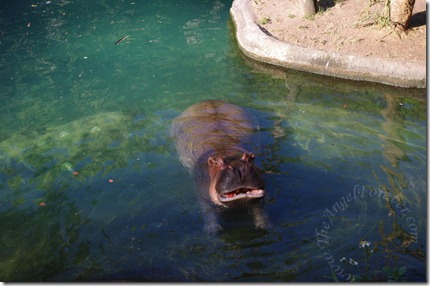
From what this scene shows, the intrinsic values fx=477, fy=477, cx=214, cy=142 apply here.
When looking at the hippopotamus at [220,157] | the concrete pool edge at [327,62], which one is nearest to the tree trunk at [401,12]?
the concrete pool edge at [327,62]

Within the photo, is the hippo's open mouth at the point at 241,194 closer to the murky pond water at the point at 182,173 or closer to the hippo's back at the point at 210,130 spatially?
the murky pond water at the point at 182,173

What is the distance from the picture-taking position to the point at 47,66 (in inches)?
438

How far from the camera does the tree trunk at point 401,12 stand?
9.66 meters

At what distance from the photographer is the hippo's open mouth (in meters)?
5.29

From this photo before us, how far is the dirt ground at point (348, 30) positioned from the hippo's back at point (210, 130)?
3.44m

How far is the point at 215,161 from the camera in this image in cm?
568

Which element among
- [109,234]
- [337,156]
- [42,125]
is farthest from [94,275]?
[42,125]

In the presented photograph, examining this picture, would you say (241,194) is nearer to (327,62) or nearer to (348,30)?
(327,62)

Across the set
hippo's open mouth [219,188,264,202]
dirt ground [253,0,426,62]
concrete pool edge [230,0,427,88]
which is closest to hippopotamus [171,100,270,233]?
hippo's open mouth [219,188,264,202]

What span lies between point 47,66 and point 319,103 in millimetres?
6414

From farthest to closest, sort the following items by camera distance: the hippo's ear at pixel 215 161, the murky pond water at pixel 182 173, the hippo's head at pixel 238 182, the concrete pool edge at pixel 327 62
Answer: the concrete pool edge at pixel 327 62, the hippo's ear at pixel 215 161, the hippo's head at pixel 238 182, the murky pond water at pixel 182 173

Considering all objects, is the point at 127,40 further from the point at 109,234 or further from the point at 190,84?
the point at 109,234

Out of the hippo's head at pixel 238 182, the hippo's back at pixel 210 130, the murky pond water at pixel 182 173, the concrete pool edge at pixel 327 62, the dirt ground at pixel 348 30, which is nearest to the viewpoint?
the murky pond water at pixel 182 173

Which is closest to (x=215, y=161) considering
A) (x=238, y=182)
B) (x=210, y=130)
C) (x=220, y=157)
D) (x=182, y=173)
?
(x=220, y=157)
